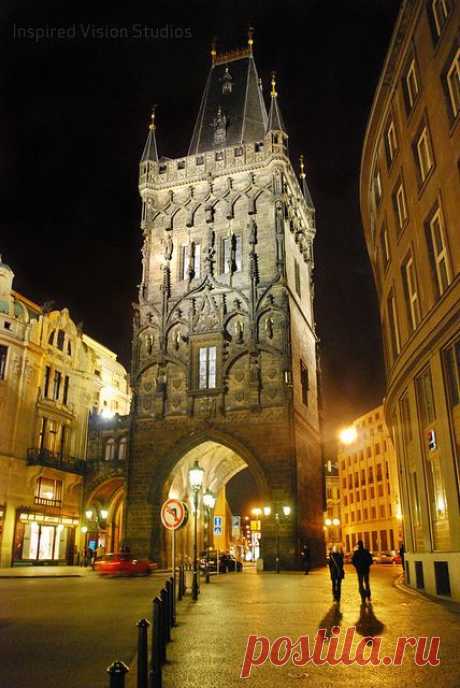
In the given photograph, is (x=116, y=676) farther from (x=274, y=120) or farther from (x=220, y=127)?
(x=220, y=127)

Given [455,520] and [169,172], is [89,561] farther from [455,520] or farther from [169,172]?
[455,520]

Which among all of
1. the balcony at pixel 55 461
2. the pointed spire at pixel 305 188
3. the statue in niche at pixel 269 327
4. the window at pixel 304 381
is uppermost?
the pointed spire at pixel 305 188

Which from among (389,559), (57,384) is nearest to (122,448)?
(57,384)

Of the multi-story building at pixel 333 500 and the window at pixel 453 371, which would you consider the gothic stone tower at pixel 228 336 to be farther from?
the multi-story building at pixel 333 500

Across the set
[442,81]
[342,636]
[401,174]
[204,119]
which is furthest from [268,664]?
[204,119]

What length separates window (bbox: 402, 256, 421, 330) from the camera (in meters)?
18.3

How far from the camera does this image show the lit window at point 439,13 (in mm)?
15359

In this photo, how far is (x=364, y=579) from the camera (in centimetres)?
1498

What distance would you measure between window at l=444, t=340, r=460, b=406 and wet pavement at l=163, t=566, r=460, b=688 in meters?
4.81

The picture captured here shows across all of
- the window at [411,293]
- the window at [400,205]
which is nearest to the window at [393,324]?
the window at [411,293]

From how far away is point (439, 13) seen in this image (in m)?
16.0

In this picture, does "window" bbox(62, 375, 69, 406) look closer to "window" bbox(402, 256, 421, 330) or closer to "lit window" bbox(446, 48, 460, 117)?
"window" bbox(402, 256, 421, 330)

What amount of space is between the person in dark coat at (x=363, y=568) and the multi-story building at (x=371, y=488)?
51.3 meters

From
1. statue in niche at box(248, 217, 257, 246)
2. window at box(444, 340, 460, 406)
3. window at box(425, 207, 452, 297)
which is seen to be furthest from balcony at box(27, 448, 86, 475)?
window at box(444, 340, 460, 406)
